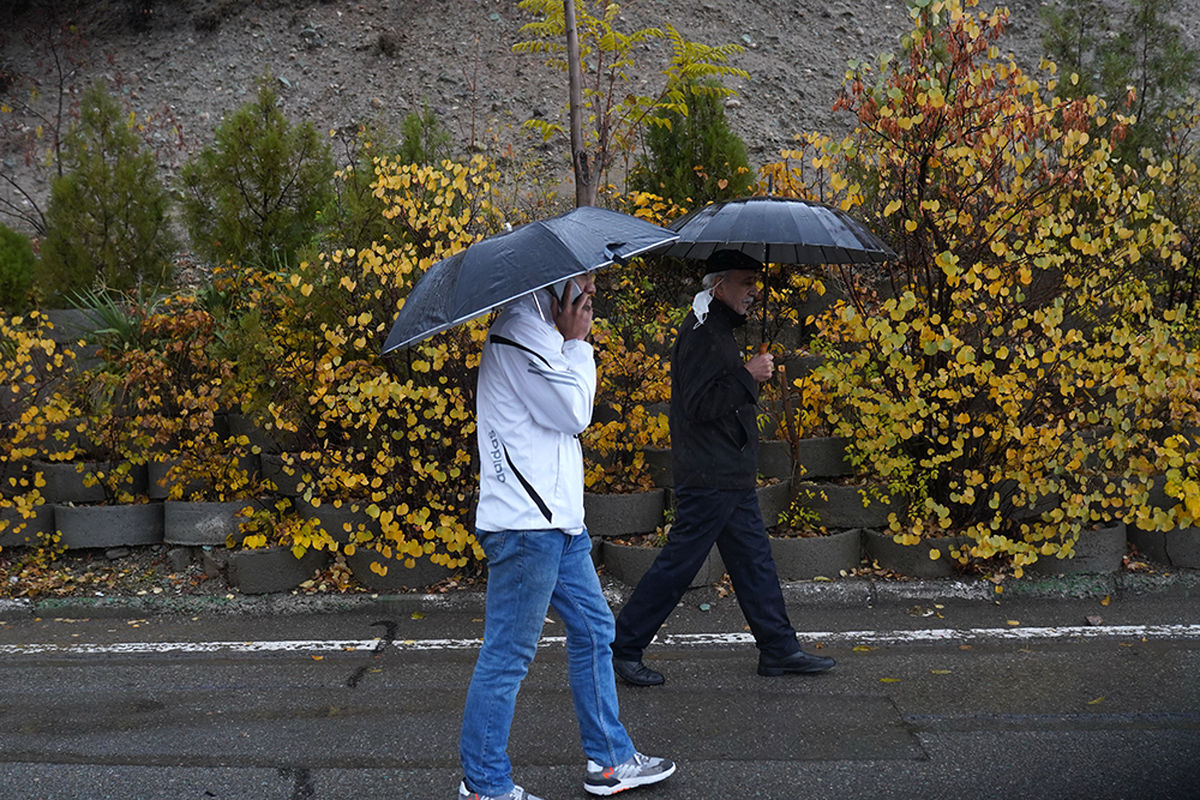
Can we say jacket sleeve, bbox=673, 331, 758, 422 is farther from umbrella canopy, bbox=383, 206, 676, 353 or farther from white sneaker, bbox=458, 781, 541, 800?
white sneaker, bbox=458, 781, 541, 800

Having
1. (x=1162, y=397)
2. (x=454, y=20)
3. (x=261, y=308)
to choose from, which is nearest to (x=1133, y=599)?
(x=1162, y=397)

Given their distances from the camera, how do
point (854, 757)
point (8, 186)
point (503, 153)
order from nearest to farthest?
point (854, 757), point (503, 153), point (8, 186)

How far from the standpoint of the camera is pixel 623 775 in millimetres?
3469

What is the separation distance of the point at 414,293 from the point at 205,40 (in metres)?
15.3

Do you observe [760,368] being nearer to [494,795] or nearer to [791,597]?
[791,597]

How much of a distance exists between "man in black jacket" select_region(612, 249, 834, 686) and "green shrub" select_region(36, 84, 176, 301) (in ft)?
18.7

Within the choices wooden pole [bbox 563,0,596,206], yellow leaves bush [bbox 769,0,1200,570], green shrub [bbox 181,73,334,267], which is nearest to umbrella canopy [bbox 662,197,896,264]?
yellow leaves bush [bbox 769,0,1200,570]

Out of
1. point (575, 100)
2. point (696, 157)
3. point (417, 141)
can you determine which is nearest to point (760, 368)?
point (575, 100)

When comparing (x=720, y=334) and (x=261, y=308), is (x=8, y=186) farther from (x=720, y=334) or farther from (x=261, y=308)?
(x=720, y=334)

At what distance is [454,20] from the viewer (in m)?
16.6

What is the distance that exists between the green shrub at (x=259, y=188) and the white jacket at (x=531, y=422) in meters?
5.17

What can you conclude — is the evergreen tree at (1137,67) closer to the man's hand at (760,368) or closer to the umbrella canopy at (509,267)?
the man's hand at (760,368)

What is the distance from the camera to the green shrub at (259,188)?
26.2 feet

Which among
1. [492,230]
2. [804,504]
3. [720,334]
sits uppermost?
[492,230]
